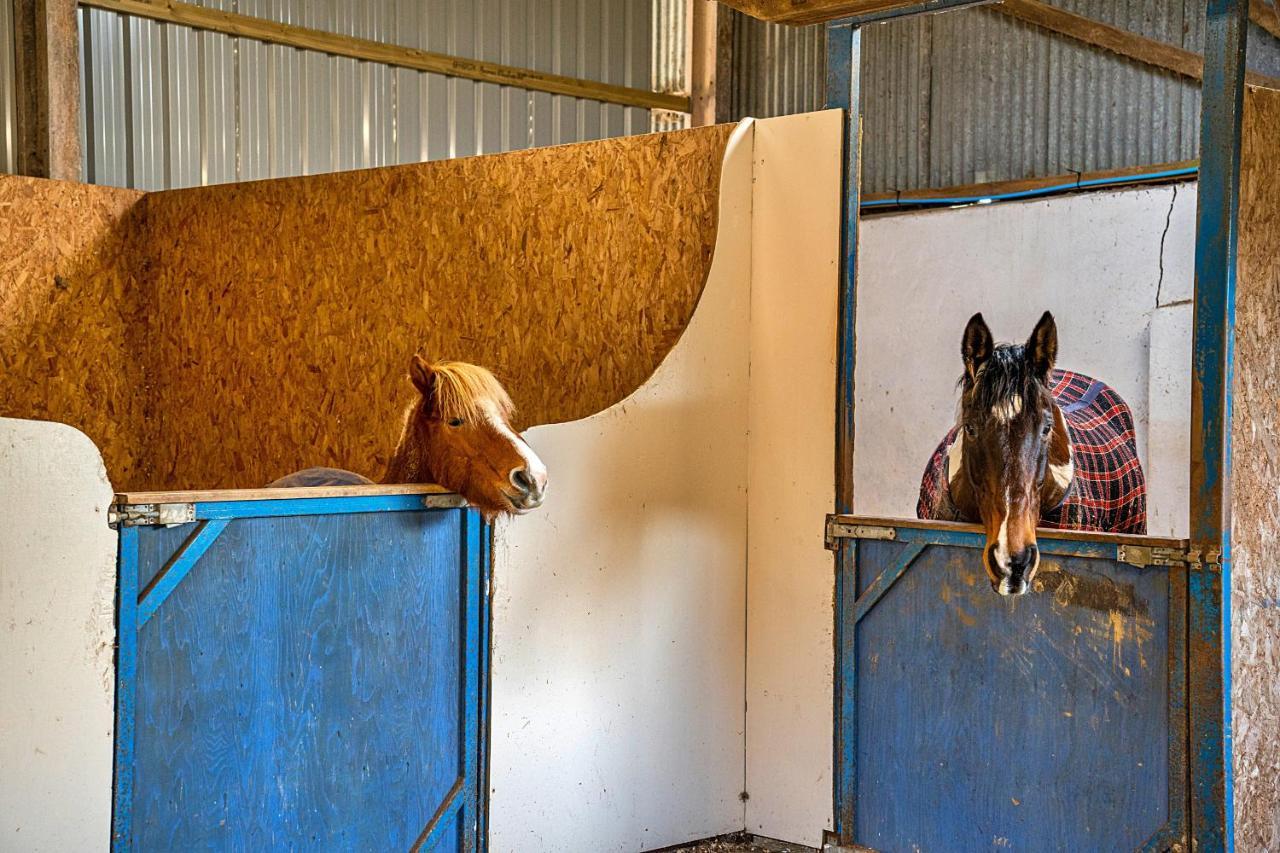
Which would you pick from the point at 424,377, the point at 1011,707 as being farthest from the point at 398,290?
the point at 1011,707

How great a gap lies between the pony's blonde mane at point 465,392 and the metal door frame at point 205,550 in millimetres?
241

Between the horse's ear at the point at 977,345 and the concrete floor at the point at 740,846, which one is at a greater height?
the horse's ear at the point at 977,345

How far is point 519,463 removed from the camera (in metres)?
3.09

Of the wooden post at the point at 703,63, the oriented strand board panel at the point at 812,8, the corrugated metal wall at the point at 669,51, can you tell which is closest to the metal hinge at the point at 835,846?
the oriented strand board panel at the point at 812,8

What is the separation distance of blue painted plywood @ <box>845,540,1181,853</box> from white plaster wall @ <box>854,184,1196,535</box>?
2.73m

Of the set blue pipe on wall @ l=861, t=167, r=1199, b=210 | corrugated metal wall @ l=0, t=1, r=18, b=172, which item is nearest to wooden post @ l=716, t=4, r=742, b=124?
blue pipe on wall @ l=861, t=167, r=1199, b=210

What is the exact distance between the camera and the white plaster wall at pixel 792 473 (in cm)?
368

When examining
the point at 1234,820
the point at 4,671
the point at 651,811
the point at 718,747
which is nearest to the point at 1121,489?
the point at 1234,820

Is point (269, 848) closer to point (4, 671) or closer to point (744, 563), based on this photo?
point (4, 671)

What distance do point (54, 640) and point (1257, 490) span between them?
2.83 meters

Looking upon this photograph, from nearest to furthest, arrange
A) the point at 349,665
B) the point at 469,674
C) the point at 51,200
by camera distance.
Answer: the point at 349,665
the point at 469,674
the point at 51,200

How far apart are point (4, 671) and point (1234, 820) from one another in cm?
277

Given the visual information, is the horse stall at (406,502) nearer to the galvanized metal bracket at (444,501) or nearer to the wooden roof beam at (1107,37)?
the galvanized metal bracket at (444,501)

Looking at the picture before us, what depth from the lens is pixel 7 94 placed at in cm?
610
